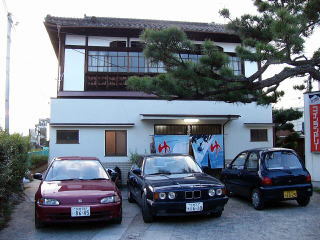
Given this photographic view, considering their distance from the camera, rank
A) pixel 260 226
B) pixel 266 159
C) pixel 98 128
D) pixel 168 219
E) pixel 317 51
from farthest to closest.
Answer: pixel 98 128 < pixel 317 51 < pixel 266 159 < pixel 168 219 < pixel 260 226

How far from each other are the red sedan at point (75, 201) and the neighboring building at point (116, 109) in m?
6.13

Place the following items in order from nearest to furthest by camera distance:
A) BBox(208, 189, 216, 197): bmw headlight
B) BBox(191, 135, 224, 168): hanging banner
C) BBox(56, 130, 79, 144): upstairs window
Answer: BBox(208, 189, 216, 197): bmw headlight
BBox(56, 130, 79, 144): upstairs window
BBox(191, 135, 224, 168): hanging banner

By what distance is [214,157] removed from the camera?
14.2 meters

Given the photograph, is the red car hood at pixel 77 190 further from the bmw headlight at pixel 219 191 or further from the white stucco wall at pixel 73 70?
the white stucco wall at pixel 73 70

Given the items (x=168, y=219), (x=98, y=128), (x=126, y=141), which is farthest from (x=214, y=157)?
(x=168, y=219)

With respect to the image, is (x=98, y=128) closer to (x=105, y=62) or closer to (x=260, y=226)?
(x=105, y=62)

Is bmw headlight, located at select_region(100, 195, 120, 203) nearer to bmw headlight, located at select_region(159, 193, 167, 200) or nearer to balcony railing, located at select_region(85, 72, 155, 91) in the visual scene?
bmw headlight, located at select_region(159, 193, 167, 200)

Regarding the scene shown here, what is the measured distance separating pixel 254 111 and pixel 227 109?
1.29 meters

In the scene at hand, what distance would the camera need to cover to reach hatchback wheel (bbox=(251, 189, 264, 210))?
26.8ft

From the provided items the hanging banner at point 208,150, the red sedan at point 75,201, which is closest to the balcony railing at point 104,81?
the hanging banner at point 208,150

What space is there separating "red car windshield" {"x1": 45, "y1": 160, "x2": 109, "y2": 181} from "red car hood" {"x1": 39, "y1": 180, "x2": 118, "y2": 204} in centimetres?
28

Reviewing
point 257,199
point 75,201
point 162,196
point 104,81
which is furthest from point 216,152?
point 75,201

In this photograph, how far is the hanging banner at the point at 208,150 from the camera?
14.1m

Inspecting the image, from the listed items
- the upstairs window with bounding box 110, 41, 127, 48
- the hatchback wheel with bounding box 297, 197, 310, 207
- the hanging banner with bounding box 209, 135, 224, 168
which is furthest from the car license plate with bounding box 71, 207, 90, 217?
the upstairs window with bounding box 110, 41, 127, 48
